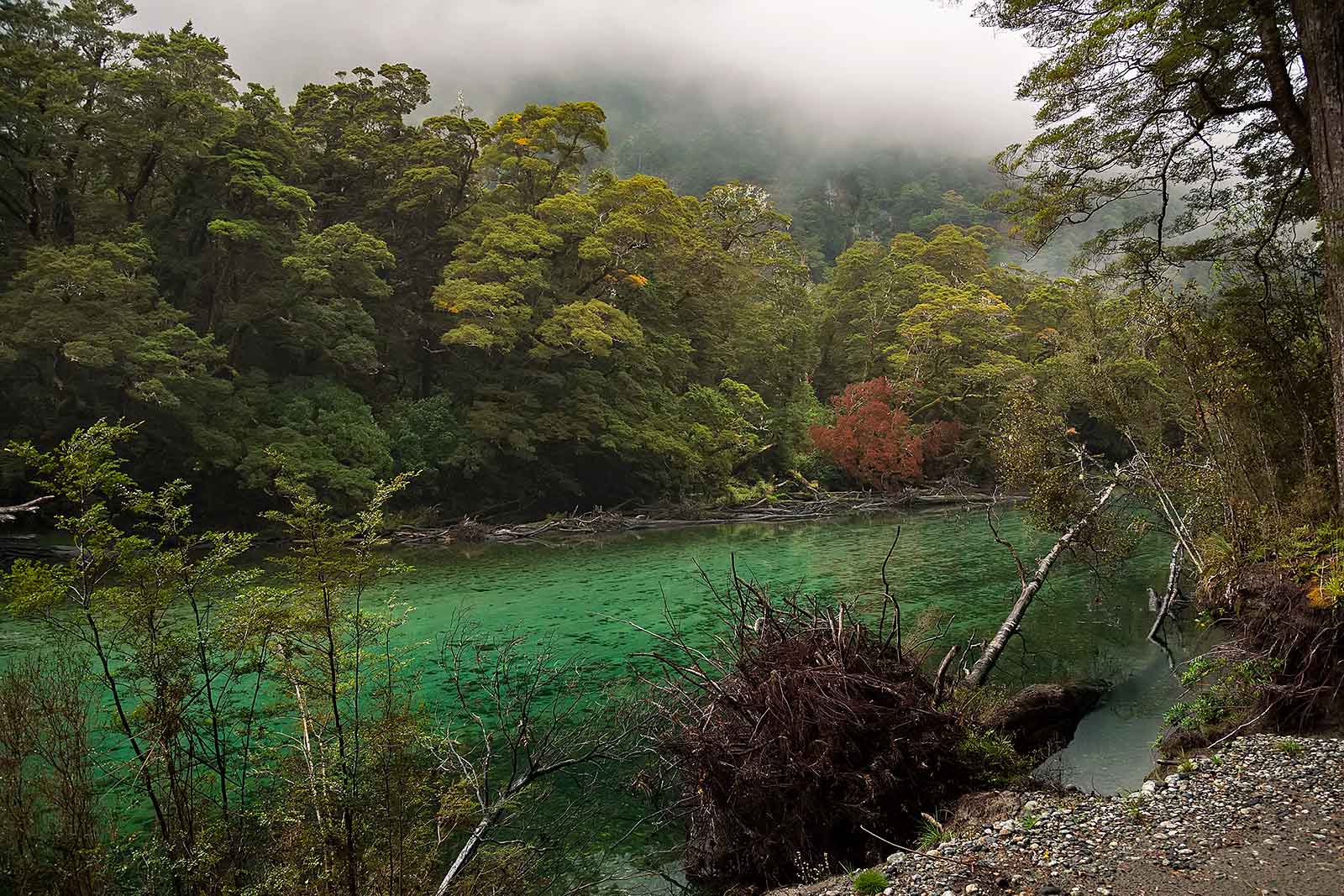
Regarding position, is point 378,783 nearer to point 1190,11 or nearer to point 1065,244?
point 1190,11

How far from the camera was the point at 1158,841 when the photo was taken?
3.67 m

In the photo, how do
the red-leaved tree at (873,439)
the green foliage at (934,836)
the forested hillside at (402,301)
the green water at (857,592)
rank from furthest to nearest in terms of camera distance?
1. the red-leaved tree at (873,439)
2. the forested hillside at (402,301)
3. the green water at (857,592)
4. the green foliage at (934,836)

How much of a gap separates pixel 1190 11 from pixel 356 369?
24.1m

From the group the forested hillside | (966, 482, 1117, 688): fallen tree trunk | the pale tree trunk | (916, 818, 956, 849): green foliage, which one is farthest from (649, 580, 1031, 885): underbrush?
the forested hillside

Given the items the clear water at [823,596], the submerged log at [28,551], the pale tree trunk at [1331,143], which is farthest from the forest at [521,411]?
the submerged log at [28,551]

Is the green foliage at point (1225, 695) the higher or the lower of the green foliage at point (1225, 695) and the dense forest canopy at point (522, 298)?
the lower

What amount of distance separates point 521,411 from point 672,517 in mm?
7349

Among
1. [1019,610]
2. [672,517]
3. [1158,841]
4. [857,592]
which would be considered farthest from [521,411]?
[1158,841]

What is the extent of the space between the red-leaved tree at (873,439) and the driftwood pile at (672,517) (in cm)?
121

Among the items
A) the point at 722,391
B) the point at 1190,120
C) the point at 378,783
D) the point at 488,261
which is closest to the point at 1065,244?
the point at 722,391

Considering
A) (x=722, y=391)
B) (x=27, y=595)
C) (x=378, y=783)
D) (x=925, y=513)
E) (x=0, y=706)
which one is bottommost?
(x=925, y=513)

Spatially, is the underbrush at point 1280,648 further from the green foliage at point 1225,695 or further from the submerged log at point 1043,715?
the submerged log at point 1043,715

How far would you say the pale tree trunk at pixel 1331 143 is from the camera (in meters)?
5.57

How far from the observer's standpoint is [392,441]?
76.5 feet
